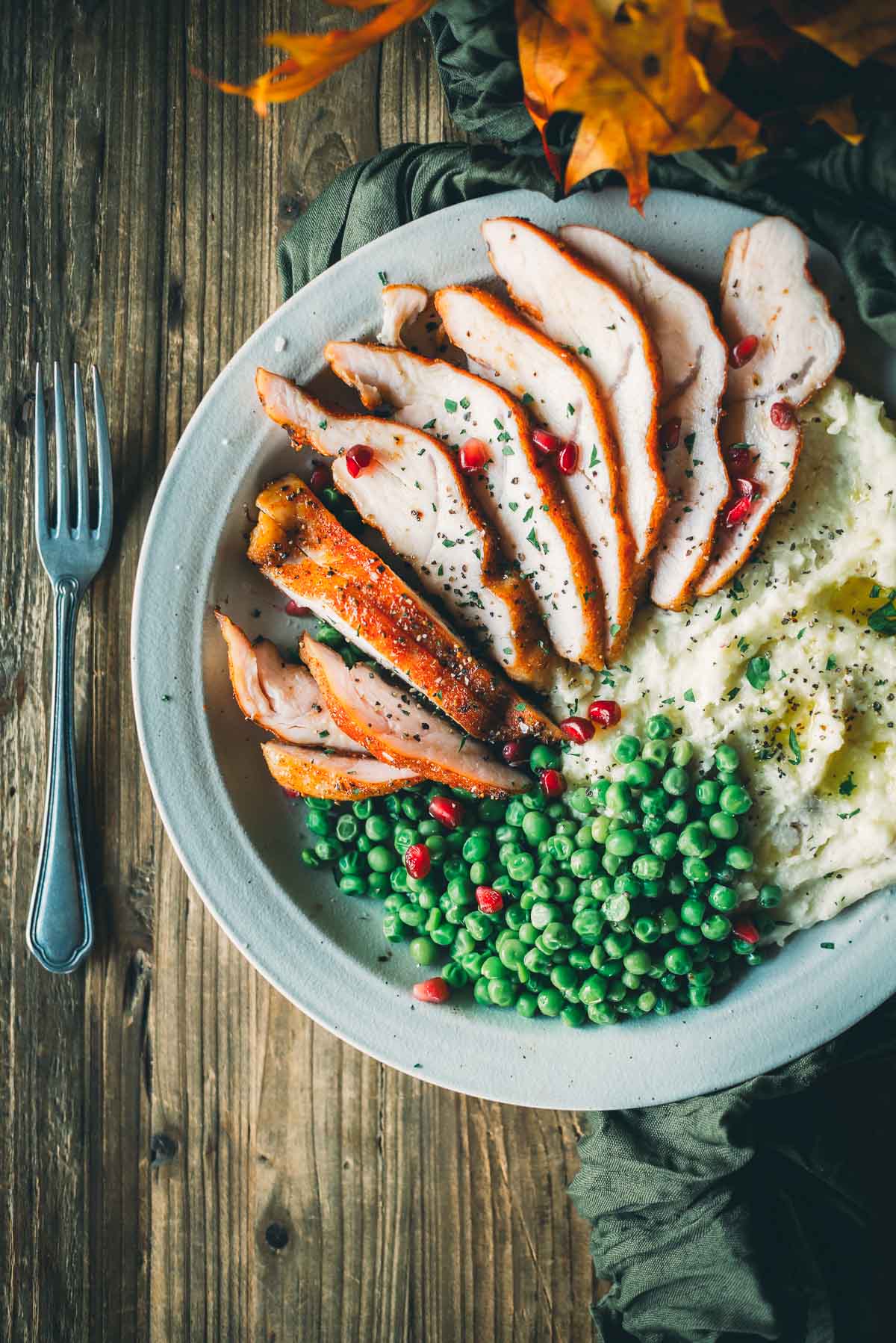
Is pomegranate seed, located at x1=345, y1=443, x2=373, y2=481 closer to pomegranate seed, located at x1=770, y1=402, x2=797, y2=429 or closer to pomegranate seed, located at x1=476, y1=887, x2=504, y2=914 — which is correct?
pomegranate seed, located at x1=770, y1=402, x2=797, y2=429

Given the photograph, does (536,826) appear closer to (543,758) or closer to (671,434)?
(543,758)

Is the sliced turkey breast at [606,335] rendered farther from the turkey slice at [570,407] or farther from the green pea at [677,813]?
the green pea at [677,813]

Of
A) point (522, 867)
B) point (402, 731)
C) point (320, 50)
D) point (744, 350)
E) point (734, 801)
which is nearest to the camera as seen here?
point (320, 50)

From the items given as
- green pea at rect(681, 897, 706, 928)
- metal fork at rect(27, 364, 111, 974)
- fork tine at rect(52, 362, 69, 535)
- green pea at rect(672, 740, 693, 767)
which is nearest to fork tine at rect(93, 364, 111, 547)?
metal fork at rect(27, 364, 111, 974)

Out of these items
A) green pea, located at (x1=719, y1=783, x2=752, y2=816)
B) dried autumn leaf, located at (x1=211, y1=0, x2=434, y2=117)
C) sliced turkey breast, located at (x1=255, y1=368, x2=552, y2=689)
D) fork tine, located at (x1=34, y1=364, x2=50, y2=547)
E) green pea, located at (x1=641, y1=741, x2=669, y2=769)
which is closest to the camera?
dried autumn leaf, located at (x1=211, y1=0, x2=434, y2=117)

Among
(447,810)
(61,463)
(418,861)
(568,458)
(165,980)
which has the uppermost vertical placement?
(568,458)

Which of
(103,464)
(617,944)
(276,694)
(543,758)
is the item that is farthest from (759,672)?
(103,464)

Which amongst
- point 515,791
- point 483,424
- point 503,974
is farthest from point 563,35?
point 503,974
